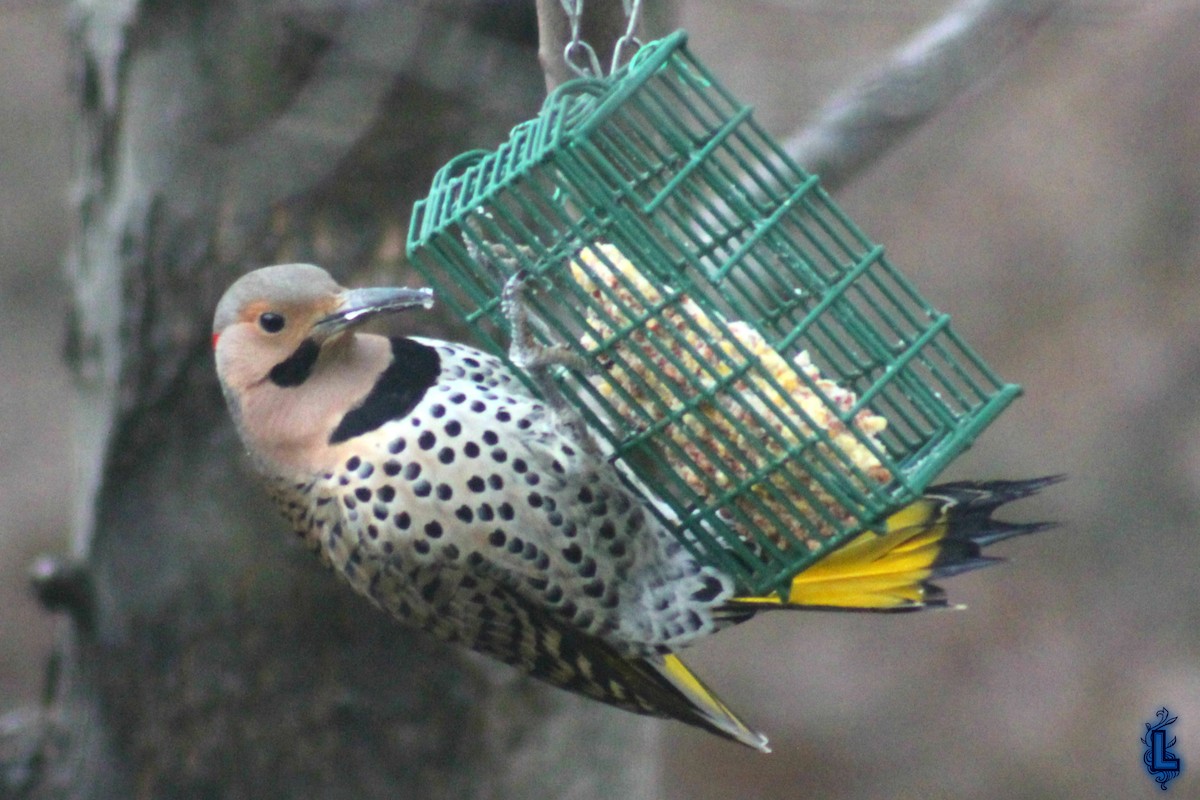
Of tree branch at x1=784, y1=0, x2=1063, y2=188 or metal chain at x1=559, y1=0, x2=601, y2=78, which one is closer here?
metal chain at x1=559, y1=0, x2=601, y2=78

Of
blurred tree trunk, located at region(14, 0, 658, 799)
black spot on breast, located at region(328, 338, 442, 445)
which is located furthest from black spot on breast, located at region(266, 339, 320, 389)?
blurred tree trunk, located at region(14, 0, 658, 799)

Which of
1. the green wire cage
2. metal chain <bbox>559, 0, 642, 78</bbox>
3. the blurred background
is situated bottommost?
the blurred background

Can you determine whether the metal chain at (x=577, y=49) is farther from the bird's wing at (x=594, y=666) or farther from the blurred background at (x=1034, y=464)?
the blurred background at (x=1034, y=464)

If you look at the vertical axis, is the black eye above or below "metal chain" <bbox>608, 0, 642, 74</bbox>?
above

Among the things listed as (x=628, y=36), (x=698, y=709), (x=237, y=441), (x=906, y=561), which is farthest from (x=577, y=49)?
(x=237, y=441)

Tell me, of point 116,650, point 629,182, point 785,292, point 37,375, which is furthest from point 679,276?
point 37,375

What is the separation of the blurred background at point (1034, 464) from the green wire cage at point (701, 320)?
559cm

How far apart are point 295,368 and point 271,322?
0.11m

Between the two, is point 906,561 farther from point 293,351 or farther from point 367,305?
point 293,351

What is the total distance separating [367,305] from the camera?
10.3 feet

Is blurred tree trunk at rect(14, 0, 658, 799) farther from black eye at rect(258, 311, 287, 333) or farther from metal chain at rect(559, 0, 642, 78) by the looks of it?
black eye at rect(258, 311, 287, 333)

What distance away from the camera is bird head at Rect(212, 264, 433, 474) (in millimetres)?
3189

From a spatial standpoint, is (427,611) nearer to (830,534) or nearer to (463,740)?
(830,534)

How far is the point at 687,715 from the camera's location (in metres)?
3.44
